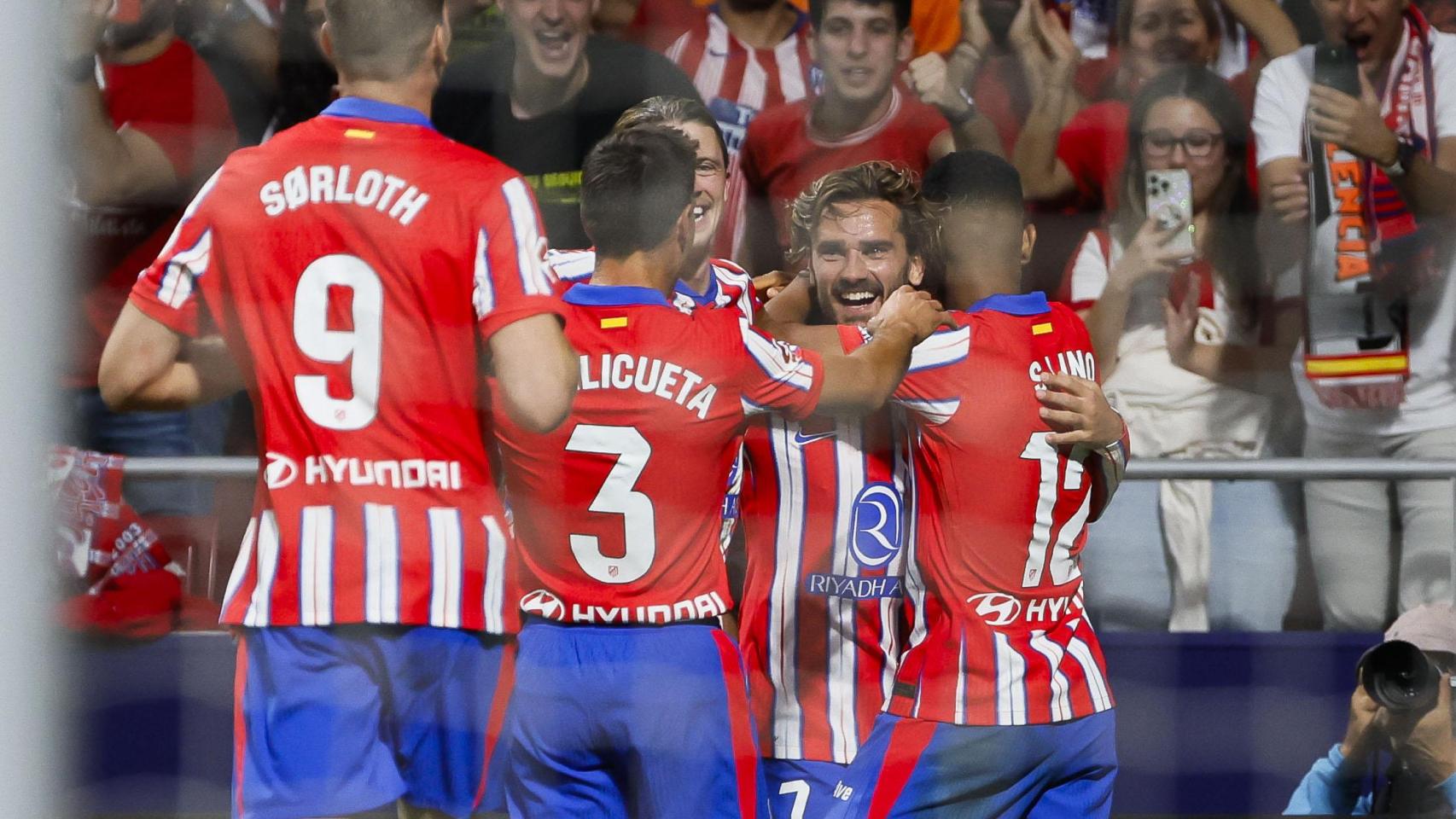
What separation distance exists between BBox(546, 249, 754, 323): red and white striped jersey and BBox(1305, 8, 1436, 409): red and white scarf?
721 mm

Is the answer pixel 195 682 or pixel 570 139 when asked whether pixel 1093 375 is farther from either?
pixel 195 682

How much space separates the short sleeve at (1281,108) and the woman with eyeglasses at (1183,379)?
25 mm

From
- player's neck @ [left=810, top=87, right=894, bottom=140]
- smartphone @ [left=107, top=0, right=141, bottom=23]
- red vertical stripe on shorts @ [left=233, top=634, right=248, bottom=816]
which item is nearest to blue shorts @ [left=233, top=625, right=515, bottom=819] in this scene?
red vertical stripe on shorts @ [left=233, top=634, right=248, bottom=816]

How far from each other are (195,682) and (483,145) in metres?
0.69

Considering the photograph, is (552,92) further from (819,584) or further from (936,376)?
(819,584)

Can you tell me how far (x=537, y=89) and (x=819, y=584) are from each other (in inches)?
24.5

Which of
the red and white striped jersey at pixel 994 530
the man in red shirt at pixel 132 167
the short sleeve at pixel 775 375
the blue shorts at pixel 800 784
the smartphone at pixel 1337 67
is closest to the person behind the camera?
the man in red shirt at pixel 132 167

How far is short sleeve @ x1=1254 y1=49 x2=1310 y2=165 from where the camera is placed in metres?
1.76

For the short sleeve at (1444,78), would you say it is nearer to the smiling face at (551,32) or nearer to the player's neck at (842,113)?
the player's neck at (842,113)

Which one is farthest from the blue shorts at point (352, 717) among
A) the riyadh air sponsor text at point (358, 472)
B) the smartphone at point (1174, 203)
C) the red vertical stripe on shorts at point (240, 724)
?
the smartphone at point (1174, 203)

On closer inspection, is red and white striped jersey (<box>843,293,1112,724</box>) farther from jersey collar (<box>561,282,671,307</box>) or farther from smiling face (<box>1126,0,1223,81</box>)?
smiling face (<box>1126,0,1223,81</box>)

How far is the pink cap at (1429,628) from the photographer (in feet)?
5.63

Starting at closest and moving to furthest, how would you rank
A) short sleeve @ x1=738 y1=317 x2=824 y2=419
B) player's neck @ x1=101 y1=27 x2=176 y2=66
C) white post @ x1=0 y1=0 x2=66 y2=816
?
white post @ x1=0 y1=0 x2=66 y2=816 → player's neck @ x1=101 y1=27 x2=176 y2=66 → short sleeve @ x1=738 y1=317 x2=824 y2=419

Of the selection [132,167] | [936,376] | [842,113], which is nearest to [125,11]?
[132,167]
